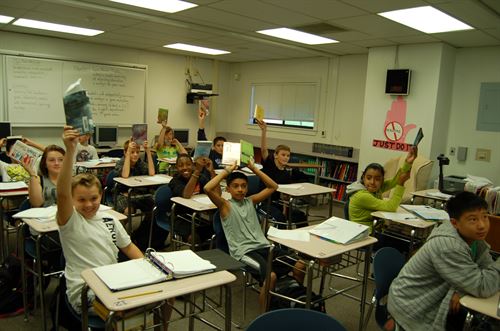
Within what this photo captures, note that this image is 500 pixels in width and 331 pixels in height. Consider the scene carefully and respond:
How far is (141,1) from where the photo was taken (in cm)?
415

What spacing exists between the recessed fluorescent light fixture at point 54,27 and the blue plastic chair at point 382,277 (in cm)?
540

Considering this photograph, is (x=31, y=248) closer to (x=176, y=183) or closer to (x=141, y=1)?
(x=176, y=183)

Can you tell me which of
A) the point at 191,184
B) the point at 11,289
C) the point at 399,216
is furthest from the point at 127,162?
the point at 399,216

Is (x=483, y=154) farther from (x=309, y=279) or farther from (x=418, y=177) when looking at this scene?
(x=309, y=279)

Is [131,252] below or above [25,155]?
below

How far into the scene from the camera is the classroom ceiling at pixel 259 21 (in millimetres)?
3750

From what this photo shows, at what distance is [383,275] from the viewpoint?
7.16ft

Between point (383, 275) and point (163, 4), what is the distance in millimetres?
3566

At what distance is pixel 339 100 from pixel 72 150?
5.91 meters

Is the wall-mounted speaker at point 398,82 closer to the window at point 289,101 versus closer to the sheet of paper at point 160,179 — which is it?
the window at point 289,101

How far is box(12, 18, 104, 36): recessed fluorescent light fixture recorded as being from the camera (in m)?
5.47

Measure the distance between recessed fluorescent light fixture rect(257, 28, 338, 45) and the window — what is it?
1630 millimetres

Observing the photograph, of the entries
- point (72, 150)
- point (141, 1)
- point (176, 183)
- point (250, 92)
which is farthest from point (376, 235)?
point (250, 92)

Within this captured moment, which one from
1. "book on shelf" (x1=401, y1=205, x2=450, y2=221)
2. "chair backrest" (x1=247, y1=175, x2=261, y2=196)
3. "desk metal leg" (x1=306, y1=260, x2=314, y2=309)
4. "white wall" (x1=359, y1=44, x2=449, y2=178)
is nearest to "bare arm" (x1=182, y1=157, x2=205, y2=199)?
"chair backrest" (x1=247, y1=175, x2=261, y2=196)
